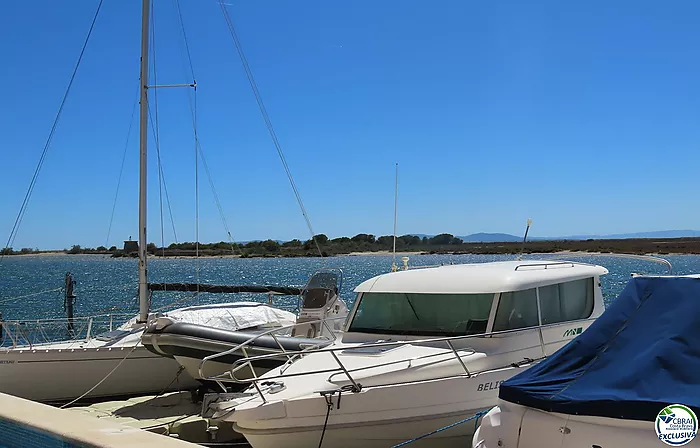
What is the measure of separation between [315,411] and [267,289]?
10929 mm

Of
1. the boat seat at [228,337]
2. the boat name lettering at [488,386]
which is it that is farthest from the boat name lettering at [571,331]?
the boat seat at [228,337]

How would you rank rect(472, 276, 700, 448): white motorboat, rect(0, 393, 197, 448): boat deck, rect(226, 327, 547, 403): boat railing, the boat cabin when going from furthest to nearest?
1. the boat cabin
2. rect(226, 327, 547, 403): boat railing
3. rect(472, 276, 700, 448): white motorboat
4. rect(0, 393, 197, 448): boat deck

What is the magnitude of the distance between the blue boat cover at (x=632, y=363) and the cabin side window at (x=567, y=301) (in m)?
3.16

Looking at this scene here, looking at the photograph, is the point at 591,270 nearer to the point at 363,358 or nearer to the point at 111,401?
the point at 363,358

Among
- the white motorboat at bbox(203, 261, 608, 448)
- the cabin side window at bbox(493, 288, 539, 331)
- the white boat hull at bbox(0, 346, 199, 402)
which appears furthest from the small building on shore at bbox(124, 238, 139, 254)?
the cabin side window at bbox(493, 288, 539, 331)

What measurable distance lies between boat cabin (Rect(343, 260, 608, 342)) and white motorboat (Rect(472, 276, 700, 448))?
2740mm

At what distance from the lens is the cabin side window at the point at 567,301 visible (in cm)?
992

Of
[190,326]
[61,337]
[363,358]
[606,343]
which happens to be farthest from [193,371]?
[606,343]

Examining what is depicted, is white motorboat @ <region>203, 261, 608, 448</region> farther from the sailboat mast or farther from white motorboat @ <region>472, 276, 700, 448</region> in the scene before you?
the sailboat mast

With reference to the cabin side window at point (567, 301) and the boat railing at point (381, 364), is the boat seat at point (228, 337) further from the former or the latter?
the cabin side window at point (567, 301)

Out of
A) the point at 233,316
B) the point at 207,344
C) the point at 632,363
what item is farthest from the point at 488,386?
the point at 233,316

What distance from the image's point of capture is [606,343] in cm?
628

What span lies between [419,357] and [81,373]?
7321mm

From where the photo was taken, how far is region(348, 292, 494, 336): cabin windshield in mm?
9336
